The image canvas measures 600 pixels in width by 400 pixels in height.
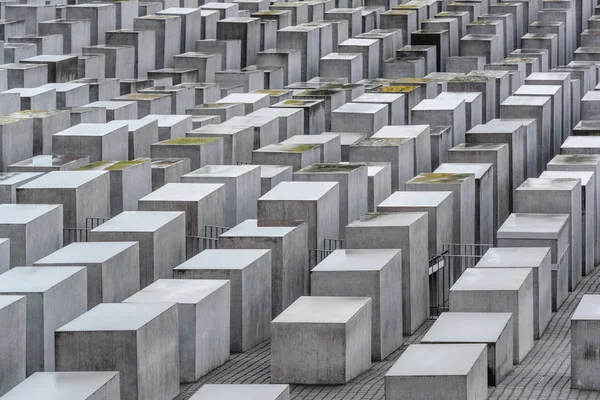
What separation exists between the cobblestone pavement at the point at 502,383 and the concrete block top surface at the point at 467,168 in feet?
27.9

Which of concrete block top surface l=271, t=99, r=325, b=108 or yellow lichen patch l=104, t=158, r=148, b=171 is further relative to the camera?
concrete block top surface l=271, t=99, r=325, b=108

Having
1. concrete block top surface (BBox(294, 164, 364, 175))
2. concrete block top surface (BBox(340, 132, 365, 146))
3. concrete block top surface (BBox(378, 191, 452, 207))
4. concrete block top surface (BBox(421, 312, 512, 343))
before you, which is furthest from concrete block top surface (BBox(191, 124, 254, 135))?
concrete block top surface (BBox(421, 312, 512, 343))

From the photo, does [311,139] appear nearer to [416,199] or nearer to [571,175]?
[571,175]

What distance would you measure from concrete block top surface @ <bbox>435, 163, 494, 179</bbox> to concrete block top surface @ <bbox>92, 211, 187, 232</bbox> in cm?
970

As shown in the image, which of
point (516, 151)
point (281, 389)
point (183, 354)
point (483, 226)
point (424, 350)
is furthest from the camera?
point (516, 151)

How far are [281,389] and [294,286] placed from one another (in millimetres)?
9591

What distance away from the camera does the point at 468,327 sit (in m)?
26.4

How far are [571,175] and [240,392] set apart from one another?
18.7m

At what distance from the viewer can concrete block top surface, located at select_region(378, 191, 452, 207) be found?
33.7 metres

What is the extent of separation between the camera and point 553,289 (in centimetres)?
3256

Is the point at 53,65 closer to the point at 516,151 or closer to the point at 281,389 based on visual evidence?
the point at 516,151

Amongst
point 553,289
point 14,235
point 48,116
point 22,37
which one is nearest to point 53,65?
point 22,37

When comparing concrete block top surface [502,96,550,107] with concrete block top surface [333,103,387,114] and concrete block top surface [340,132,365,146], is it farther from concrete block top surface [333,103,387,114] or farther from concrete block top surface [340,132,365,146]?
concrete block top surface [340,132,365,146]

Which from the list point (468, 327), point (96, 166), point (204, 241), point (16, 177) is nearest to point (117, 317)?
point (468, 327)
